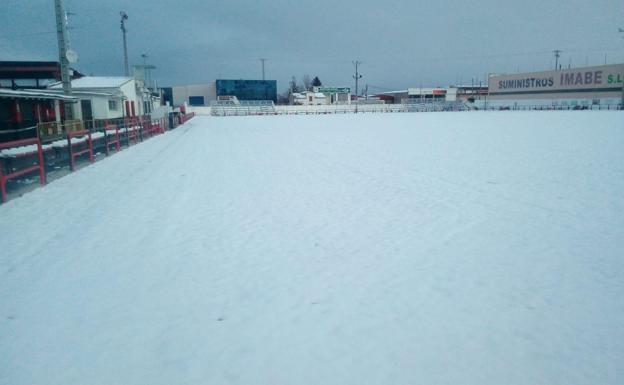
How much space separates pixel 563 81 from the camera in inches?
2753

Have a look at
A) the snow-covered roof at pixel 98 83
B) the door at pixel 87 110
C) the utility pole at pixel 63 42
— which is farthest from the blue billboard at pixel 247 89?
the utility pole at pixel 63 42

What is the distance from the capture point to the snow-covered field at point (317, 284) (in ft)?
11.2

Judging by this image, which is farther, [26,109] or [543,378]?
[26,109]

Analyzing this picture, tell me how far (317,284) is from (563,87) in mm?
78176

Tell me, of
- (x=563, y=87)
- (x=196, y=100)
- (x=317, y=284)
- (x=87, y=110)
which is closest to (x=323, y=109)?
(x=563, y=87)

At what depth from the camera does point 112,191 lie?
33.3 feet

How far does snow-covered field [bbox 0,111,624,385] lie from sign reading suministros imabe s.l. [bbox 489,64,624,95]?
211ft

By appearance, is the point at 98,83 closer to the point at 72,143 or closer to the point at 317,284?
the point at 72,143

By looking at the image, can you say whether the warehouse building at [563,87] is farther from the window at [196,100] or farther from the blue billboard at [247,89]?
the window at [196,100]

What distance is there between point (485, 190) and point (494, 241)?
3580 mm

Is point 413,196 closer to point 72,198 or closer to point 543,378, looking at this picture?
point 543,378

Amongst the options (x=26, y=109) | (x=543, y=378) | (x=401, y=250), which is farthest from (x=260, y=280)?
(x=26, y=109)

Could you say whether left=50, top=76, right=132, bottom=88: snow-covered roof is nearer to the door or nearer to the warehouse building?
the door

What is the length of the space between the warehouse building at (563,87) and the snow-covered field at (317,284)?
56.4m
